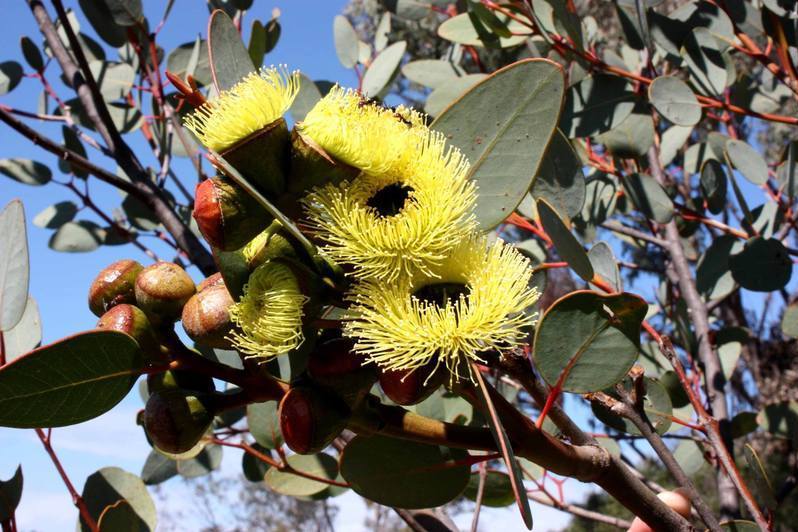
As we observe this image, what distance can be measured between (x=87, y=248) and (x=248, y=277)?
6.69ft

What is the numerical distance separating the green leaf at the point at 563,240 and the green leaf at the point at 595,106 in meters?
0.95

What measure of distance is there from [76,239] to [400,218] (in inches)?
85.6

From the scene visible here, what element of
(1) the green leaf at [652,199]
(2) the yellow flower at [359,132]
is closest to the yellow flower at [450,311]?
(2) the yellow flower at [359,132]

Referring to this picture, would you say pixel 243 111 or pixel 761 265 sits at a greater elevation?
pixel 243 111

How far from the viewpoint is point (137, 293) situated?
854 millimetres

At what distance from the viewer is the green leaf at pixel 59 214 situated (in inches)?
105

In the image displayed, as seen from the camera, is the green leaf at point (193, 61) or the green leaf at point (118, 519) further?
the green leaf at point (193, 61)

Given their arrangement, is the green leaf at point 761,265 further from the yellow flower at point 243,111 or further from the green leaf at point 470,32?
the yellow flower at point 243,111

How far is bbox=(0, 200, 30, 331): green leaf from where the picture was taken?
107 cm

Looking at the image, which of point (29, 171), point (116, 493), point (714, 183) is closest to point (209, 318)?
point (116, 493)

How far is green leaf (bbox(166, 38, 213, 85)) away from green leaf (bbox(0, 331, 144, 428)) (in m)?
1.23

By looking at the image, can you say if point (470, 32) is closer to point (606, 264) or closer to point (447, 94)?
point (447, 94)

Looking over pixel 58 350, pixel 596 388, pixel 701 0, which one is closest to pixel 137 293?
pixel 58 350

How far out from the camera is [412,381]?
814mm
